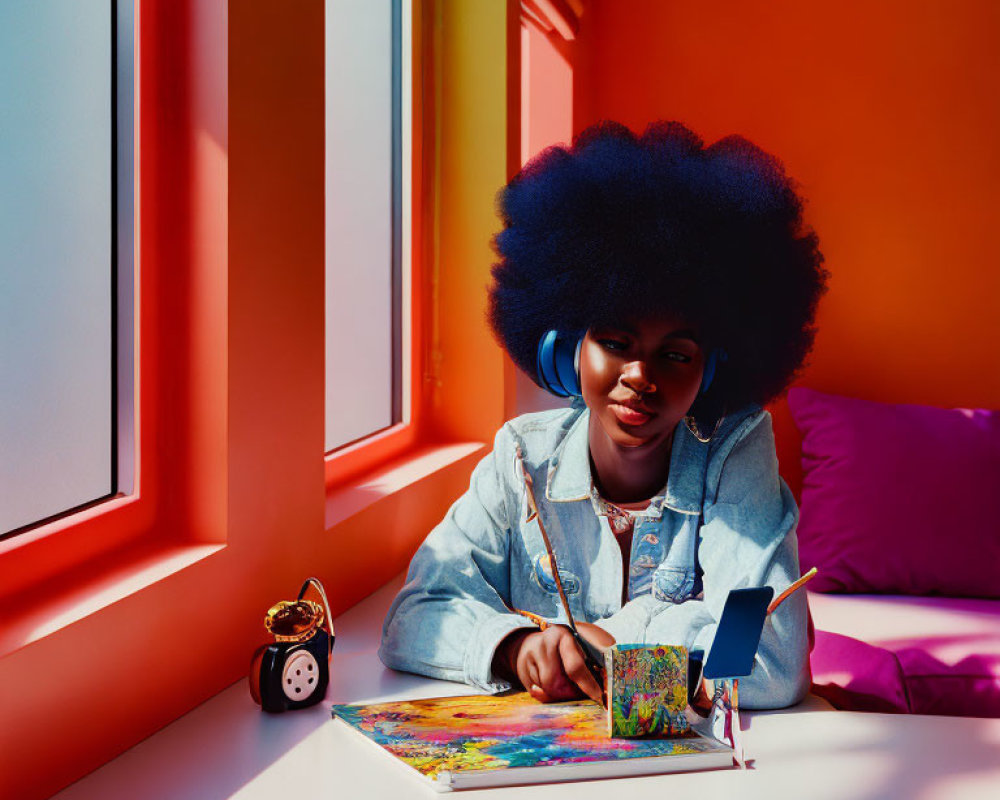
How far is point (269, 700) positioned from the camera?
4.13 ft

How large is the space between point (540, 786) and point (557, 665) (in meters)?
0.22

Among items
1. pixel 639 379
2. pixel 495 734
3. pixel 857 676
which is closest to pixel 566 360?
pixel 639 379

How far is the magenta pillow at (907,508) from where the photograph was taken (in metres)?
2.36

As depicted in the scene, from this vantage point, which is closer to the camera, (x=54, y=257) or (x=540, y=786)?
(x=540, y=786)

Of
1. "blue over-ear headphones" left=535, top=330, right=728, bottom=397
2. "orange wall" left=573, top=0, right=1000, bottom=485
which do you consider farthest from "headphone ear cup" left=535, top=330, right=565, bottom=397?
"orange wall" left=573, top=0, right=1000, bottom=485

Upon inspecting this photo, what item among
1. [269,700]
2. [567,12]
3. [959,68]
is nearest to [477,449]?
[567,12]

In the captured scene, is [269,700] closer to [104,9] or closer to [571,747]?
[571,747]

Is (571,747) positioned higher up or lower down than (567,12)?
lower down

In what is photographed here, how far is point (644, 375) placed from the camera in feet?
4.42

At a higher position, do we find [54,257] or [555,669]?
[54,257]

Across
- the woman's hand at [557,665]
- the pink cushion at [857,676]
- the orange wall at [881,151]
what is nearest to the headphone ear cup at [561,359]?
the woman's hand at [557,665]

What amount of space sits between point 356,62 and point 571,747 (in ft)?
5.33

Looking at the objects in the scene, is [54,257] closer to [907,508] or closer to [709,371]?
[709,371]

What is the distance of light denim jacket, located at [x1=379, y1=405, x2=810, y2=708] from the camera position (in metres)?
1.33
